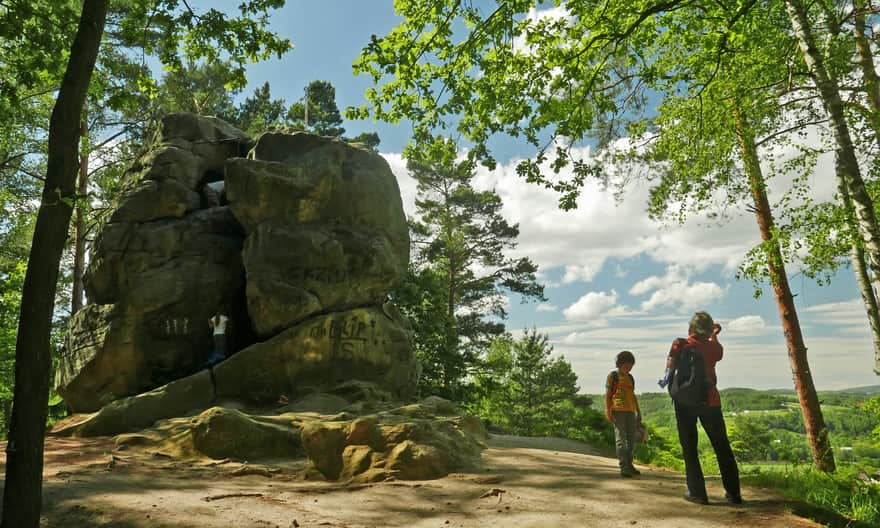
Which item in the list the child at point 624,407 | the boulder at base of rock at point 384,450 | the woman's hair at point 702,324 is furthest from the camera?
the child at point 624,407

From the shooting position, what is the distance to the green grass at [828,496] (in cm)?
514

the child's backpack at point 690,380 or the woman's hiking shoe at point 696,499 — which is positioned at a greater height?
the child's backpack at point 690,380

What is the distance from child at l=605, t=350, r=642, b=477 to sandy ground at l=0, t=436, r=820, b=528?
0.32 metres

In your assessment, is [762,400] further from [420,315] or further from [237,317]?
[237,317]

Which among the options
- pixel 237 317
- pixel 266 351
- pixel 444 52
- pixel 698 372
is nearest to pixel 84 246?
pixel 237 317

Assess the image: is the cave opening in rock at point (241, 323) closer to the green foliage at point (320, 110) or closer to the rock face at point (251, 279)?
the rock face at point (251, 279)

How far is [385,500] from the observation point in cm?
598

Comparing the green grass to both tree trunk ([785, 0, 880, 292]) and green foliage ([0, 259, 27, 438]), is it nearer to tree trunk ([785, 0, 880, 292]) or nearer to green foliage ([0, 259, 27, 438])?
tree trunk ([785, 0, 880, 292])

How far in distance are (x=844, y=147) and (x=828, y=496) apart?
15.4 feet

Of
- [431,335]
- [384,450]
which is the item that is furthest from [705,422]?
[431,335]

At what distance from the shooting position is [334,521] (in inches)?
204

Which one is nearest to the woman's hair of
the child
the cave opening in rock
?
the child

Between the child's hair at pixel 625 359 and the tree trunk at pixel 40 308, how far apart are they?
264 inches

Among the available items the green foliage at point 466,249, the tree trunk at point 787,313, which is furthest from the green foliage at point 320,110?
the tree trunk at point 787,313
